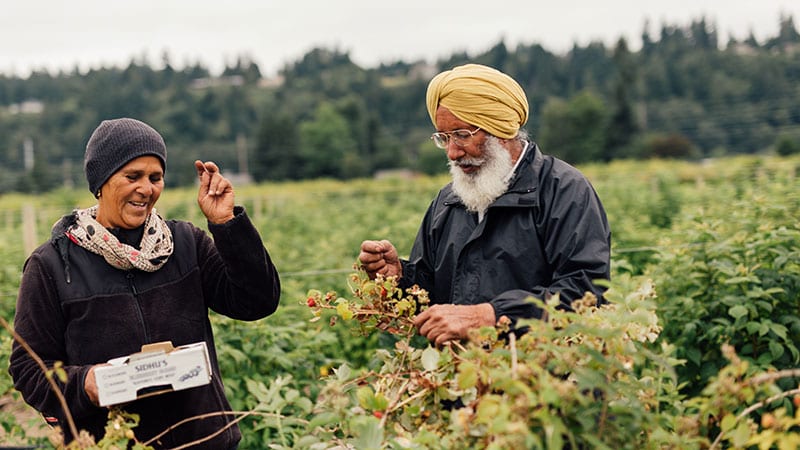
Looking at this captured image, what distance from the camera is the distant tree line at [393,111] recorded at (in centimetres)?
5600

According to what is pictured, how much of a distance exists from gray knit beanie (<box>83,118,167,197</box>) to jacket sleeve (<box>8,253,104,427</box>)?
28cm

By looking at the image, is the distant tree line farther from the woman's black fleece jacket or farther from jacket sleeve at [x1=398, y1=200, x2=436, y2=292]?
the woman's black fleece jacket

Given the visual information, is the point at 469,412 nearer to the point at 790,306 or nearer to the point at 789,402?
the point at 789,402

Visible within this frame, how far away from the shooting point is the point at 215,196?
7.77ft

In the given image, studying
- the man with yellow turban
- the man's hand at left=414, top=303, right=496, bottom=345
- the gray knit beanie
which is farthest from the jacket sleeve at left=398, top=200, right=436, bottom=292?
the gray knit beanie

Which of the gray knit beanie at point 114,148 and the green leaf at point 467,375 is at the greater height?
the gray knit beanie at point 114,148

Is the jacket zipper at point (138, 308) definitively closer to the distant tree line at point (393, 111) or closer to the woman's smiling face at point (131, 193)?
the woman's smiling face at point (131, 193)

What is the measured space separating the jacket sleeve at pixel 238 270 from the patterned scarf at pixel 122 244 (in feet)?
0.47

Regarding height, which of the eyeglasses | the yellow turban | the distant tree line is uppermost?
the yellow turban

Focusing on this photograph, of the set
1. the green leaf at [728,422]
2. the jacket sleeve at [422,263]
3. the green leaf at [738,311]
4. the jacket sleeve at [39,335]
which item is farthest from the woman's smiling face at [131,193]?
the green leaf at [738,311]

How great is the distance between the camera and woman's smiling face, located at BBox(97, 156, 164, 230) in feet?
7.66

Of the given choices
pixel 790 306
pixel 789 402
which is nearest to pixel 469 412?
pixel 789 402

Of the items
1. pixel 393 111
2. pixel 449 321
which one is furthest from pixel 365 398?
pixel 393 111

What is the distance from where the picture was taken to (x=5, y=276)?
7195 mm
